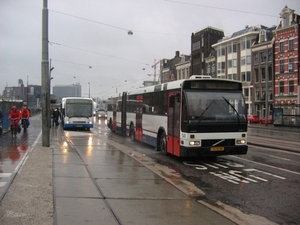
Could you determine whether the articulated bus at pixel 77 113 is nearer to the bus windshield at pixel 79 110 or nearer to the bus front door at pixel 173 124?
the bus windshield at pixel 79 110

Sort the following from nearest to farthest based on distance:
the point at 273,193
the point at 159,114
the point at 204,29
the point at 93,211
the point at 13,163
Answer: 1. the point at 93,211
2. the point at 273,193
3. the point at 13,163
4. the point at 159,114
5. the point at 204,29

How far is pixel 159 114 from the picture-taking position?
14.1 m

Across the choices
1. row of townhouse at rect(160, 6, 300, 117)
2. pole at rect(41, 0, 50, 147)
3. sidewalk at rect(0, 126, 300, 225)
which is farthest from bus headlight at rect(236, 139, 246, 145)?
row of townhouse at rect(160, 6, 300, 117)

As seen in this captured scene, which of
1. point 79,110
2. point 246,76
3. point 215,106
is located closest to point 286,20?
point 246,76

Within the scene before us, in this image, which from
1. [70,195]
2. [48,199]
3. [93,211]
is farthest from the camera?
[70,195]

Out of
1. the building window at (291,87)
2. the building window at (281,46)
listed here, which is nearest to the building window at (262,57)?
the building window at (281,46)

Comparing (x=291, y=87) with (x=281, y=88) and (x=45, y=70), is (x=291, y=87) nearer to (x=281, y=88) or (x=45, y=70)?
(x=281, y=88)

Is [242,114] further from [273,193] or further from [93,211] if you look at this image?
[93,211]

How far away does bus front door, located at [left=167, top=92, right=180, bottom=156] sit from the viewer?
38.8 ft

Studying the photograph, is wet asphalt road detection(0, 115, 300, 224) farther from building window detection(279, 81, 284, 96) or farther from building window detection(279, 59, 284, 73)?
building window detection(279, 59, 284, 73)

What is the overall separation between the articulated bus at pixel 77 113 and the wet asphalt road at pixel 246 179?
14681mm

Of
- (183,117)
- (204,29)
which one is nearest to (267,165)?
(183,117)

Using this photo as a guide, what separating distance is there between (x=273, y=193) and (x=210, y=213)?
252 cm

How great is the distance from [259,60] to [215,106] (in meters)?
48.1
